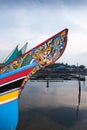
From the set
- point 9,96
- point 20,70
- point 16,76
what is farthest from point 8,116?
point 20,70

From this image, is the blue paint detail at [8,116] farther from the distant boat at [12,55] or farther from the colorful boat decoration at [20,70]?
the distant boat at [12,55]

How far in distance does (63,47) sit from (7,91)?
299 centimetres

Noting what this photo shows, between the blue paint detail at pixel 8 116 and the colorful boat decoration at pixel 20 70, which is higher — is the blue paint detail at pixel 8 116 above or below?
below

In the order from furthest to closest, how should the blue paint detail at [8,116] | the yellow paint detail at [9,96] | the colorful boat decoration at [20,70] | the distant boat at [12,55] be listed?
1. the distant boat at [12,55]
2. the yellow paint detail at [9,96]
3. the colorful boat decoration at [20,70]
4. the blue paint detail at [8,116]

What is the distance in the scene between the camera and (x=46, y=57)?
8.13 m

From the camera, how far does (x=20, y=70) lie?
23.4ft

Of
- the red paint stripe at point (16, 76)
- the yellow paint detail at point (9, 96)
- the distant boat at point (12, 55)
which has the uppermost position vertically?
the distant boat at point (12, 55)

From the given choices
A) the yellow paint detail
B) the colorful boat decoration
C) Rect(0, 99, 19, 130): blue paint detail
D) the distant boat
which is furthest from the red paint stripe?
the distant boat

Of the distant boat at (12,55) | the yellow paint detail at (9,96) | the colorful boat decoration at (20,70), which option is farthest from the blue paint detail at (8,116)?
the distant boat at (12,55)

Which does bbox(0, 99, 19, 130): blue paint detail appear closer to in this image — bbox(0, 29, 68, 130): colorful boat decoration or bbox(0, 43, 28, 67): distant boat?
bbox(0, 29, 68, 130): colorful boat decoration

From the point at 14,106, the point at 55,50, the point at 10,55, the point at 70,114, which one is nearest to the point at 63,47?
the point at 55,50

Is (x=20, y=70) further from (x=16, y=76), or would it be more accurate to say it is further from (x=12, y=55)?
(x=12, y=55)

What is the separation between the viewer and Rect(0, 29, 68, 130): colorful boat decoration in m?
6.54

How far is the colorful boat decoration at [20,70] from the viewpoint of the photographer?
654cm
